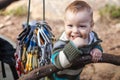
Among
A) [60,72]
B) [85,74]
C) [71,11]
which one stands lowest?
[85,74]

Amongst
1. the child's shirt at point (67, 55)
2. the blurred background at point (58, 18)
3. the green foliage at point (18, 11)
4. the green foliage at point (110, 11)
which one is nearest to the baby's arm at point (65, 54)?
the child's shirt at point (67, 55)

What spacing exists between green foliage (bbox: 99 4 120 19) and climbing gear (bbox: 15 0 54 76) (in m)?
2.94

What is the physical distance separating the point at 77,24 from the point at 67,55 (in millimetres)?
157

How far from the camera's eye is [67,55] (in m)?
1.89

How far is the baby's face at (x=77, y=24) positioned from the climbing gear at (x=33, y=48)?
0.43 m

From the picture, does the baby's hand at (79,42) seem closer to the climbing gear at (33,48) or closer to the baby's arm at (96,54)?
the baby's arm at (96,54)

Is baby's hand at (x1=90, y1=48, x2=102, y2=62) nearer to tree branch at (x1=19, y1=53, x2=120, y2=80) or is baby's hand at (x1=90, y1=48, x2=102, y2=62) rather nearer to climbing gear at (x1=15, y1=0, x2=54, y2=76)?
tree branch at (x1=19, y1=53, x2=120, y2=80)

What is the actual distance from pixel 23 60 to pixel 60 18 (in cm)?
302

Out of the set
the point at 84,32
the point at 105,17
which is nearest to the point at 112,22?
the point at 105,17

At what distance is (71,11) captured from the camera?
1950mm

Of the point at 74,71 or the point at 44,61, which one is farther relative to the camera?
the point at 44,61

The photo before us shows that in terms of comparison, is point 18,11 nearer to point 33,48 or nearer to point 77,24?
point 33,48

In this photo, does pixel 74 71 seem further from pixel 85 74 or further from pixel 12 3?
pixel 12 3

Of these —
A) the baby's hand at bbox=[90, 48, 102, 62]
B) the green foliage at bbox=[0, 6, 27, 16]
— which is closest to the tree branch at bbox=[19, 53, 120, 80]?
the baby's hand at bbox=[90, 48, 102, 62]
